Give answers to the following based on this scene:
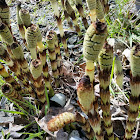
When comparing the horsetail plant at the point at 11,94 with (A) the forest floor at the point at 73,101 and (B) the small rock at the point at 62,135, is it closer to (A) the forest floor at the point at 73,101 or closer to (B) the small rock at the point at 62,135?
(A) the forest floor at the point at 73,101

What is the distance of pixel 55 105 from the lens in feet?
4.64

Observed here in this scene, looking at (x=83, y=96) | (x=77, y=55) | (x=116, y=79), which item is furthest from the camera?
(x=77, y=55)

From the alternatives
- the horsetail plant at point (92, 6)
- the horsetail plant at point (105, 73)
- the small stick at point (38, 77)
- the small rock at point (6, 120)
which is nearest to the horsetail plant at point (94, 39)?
the horsetail plant at point (105, 73)

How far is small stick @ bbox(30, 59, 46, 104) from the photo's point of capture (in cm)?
101

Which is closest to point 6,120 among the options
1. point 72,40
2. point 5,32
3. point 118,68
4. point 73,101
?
point 73,101

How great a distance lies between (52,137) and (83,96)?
0.60 m

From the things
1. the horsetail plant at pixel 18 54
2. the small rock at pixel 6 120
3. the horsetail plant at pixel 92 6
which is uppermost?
the horsetail plant at pixel 92 6

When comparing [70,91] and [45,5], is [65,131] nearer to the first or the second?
[70,91]

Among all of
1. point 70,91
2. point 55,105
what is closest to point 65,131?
point 55,105

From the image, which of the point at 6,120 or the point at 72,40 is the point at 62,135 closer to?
the point at 6,120

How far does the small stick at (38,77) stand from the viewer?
1009mm

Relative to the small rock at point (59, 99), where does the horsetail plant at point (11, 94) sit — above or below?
above

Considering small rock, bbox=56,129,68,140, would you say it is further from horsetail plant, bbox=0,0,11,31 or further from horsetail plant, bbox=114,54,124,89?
horsetail plant, bbox=0,0,11,31

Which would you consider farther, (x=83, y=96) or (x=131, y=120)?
(x=131, y=120)
